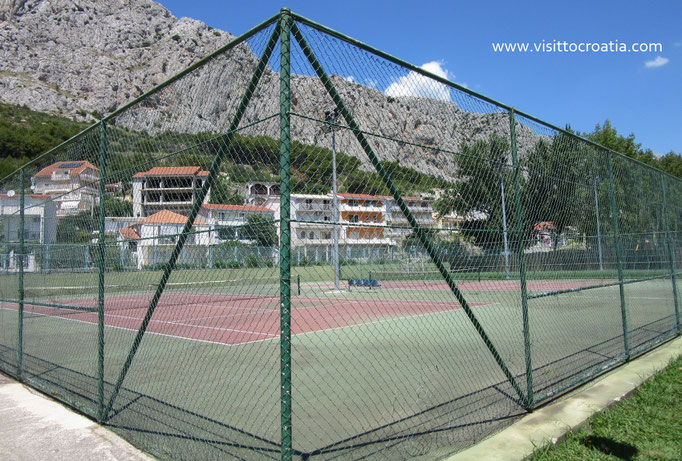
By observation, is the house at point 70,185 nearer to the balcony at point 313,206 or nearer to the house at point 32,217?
the house at point 32,217

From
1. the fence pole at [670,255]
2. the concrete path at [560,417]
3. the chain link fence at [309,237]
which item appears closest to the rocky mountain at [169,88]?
the chain link fence at [309,237]

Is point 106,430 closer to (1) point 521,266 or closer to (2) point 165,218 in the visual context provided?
(2) point 165,218

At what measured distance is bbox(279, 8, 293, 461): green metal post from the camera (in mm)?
2309

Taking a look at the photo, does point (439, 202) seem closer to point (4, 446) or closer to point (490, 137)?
point (490, 137)

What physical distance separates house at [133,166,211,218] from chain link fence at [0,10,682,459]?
2 cm

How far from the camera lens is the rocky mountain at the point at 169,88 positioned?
2.96m

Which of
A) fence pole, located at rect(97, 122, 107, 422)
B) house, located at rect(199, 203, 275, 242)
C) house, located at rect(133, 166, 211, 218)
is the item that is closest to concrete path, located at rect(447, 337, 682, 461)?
house, located at rect(199, 203, 275, 242)

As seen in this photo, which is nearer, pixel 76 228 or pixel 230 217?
pixel 230 217

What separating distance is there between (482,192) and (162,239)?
2810mm

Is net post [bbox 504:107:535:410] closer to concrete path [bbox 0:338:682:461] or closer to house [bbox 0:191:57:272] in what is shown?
concrete path [bbox 0:338:682:461]

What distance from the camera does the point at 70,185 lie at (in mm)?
5020

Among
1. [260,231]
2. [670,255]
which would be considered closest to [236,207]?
[260,231]

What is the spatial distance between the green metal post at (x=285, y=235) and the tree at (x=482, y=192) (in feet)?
5.51

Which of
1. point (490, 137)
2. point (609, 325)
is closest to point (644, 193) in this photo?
point (609, 325)
